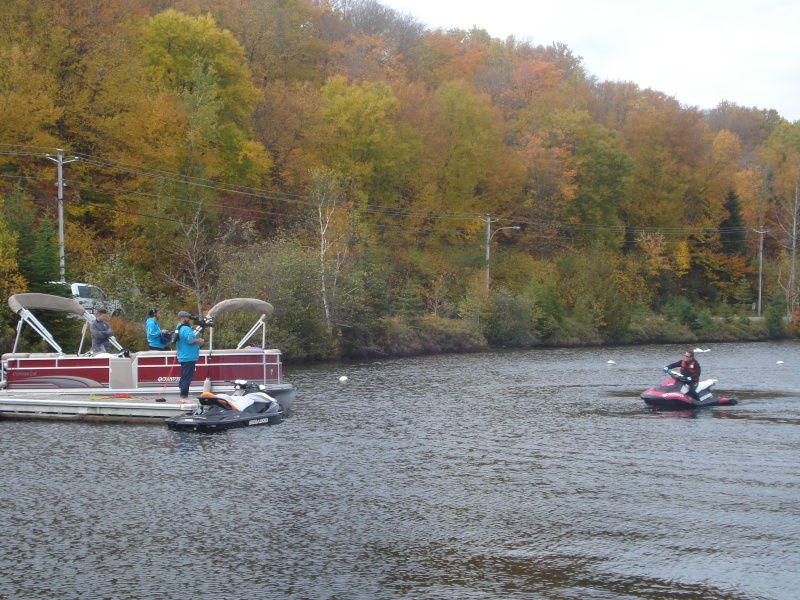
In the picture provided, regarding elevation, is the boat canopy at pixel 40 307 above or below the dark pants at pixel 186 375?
above

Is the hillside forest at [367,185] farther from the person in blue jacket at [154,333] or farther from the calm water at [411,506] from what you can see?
the calm water at [411,506]

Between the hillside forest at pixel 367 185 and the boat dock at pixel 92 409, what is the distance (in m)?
9.87

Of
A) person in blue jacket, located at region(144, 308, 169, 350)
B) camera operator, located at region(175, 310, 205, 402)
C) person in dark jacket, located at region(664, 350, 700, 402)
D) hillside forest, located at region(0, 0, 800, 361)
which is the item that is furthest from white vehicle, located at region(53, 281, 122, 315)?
person in dark jacket, located at region(664, 350, 700, 402)

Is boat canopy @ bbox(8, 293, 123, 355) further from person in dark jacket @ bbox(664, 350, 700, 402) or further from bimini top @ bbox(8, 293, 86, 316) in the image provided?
person in dark jacket @ bbox(664, 350, 700, 402)

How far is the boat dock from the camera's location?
2311 centimetres

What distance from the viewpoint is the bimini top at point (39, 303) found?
25.2 meters

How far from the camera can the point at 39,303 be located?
25875mm

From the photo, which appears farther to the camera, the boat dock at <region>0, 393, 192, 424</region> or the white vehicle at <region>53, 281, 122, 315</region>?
the white vehicle at <region>53, 281, 122, 315</region>

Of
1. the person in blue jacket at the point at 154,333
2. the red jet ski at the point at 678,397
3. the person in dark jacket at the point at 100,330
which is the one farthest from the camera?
the red jet ski at the point at 678,397

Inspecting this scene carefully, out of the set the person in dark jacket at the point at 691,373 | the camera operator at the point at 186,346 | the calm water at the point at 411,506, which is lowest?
the calm water at the point at 411,506

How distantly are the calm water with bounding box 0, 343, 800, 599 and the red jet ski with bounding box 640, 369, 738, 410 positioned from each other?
1073 mm

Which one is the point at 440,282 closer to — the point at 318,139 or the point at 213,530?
the point at 318,139

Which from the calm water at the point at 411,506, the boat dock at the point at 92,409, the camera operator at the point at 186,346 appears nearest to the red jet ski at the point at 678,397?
the calm water at the point at 411,506

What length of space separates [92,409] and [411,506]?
38.5 feet
